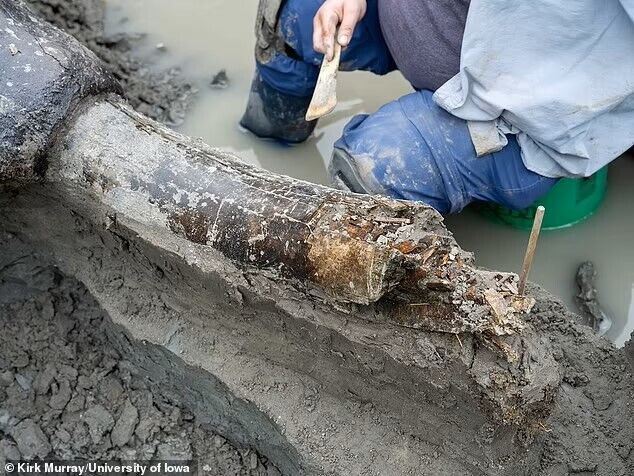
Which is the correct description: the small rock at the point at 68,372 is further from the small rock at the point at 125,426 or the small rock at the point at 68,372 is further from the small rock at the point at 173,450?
the small rock at the point at 173,450

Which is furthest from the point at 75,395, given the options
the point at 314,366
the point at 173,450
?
the point at 314,366

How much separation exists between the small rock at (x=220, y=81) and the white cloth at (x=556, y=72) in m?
1.11

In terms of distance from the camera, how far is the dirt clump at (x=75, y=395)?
1.85 m

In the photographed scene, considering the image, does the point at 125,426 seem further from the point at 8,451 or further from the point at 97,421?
the point at 8,451

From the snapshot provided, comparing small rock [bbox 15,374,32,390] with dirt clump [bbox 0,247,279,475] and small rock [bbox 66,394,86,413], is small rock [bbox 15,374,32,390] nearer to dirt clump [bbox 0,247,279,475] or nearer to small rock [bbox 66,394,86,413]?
dirt clump [bbox 0,247,279,475]

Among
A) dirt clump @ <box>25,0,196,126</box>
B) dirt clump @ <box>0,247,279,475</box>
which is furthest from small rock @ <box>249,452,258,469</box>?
dirt clump @ <box>25,0,196,126</box>

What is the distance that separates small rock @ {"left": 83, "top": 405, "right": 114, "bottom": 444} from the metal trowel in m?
0.89

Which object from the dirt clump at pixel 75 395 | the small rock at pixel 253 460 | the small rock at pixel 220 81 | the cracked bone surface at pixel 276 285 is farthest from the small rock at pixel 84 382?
the small rock at pixel 220 81

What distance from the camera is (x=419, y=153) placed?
2.02m

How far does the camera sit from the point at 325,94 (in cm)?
190

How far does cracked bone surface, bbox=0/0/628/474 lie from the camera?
1421 mm

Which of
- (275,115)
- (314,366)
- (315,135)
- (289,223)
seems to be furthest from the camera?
(315,135)

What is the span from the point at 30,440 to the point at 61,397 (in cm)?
12

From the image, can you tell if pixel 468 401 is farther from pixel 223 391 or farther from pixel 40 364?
pixel 40 364
